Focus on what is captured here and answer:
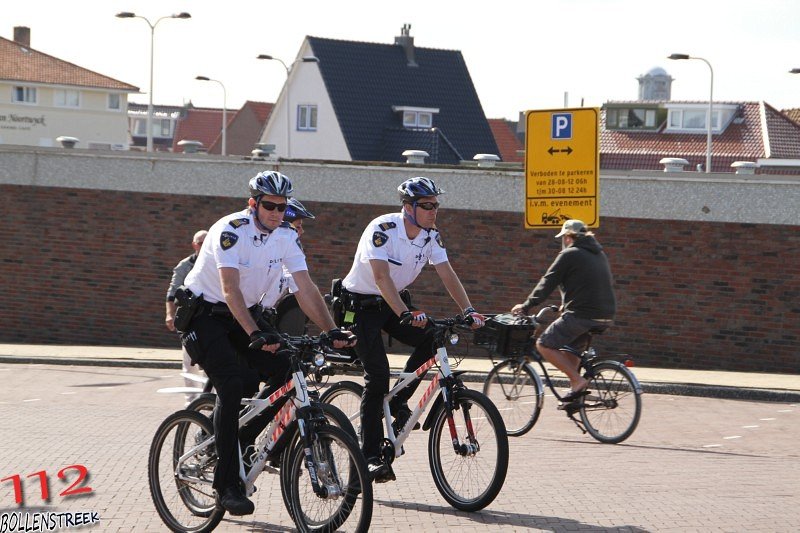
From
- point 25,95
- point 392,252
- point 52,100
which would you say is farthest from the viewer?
point 52,100

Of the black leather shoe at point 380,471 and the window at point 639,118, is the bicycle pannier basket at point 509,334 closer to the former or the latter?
the black leather shoe at point 380,471

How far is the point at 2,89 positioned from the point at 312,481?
81.4 meters

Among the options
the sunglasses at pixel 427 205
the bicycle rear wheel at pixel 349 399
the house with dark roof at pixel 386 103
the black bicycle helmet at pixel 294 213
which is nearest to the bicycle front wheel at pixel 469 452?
the bicycle rear wheel at pixel 349 399

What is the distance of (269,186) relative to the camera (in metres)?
6.93

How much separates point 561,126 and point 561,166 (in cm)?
51

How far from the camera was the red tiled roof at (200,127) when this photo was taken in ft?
346

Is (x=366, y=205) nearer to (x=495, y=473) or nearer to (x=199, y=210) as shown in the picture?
(x=199, y=210)

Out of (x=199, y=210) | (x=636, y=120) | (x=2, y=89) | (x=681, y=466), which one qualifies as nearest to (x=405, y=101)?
(x=636, y=120)

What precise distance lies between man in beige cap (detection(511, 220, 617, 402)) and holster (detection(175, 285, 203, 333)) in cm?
488

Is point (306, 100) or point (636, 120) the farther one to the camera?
point (636, 120)

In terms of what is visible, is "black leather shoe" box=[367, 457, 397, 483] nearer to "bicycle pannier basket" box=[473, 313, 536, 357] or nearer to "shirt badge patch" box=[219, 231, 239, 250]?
"shirt badge patch" box=[219, 231, 239, 250]

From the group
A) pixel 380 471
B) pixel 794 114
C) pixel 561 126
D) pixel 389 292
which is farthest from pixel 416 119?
pixel 380 471

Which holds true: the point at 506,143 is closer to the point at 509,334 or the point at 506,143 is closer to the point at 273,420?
the point at 509,334

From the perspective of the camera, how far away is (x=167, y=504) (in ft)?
23.9
